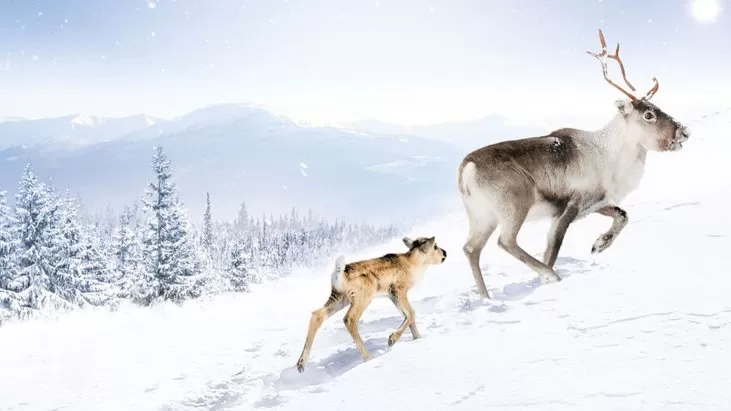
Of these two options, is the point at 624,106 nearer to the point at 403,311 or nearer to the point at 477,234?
the point at 477,234

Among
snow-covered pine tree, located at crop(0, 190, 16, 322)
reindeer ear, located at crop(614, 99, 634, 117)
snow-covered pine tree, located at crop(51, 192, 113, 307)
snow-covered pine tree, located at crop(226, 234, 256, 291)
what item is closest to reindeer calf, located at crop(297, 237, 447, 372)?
reindeer ear, located at crop(614, 99, 634, 117)

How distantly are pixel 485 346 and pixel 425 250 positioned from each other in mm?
1247

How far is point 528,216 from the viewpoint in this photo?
23.8 ft

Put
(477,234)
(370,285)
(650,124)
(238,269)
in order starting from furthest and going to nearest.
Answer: (238,269), (650,124), (477,234), (370,285)

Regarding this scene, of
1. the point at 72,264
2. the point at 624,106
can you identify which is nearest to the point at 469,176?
the point at 624,106

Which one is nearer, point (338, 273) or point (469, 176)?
point (338, 273)

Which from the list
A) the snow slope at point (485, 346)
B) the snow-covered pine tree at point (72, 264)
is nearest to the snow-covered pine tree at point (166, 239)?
the snow-covered pine tree at point (72, 264)

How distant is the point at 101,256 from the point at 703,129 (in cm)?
3241

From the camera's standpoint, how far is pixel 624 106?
802 cm

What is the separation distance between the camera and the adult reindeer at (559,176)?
269 inches

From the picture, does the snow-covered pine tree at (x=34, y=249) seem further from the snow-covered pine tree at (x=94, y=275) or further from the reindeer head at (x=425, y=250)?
the reindeer head at (x=425, y=250)

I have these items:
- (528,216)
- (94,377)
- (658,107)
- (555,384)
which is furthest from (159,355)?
(658,107)

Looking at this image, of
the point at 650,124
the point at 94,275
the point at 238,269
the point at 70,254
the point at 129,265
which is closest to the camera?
the point at 650,124

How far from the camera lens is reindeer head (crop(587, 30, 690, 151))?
7777mm
